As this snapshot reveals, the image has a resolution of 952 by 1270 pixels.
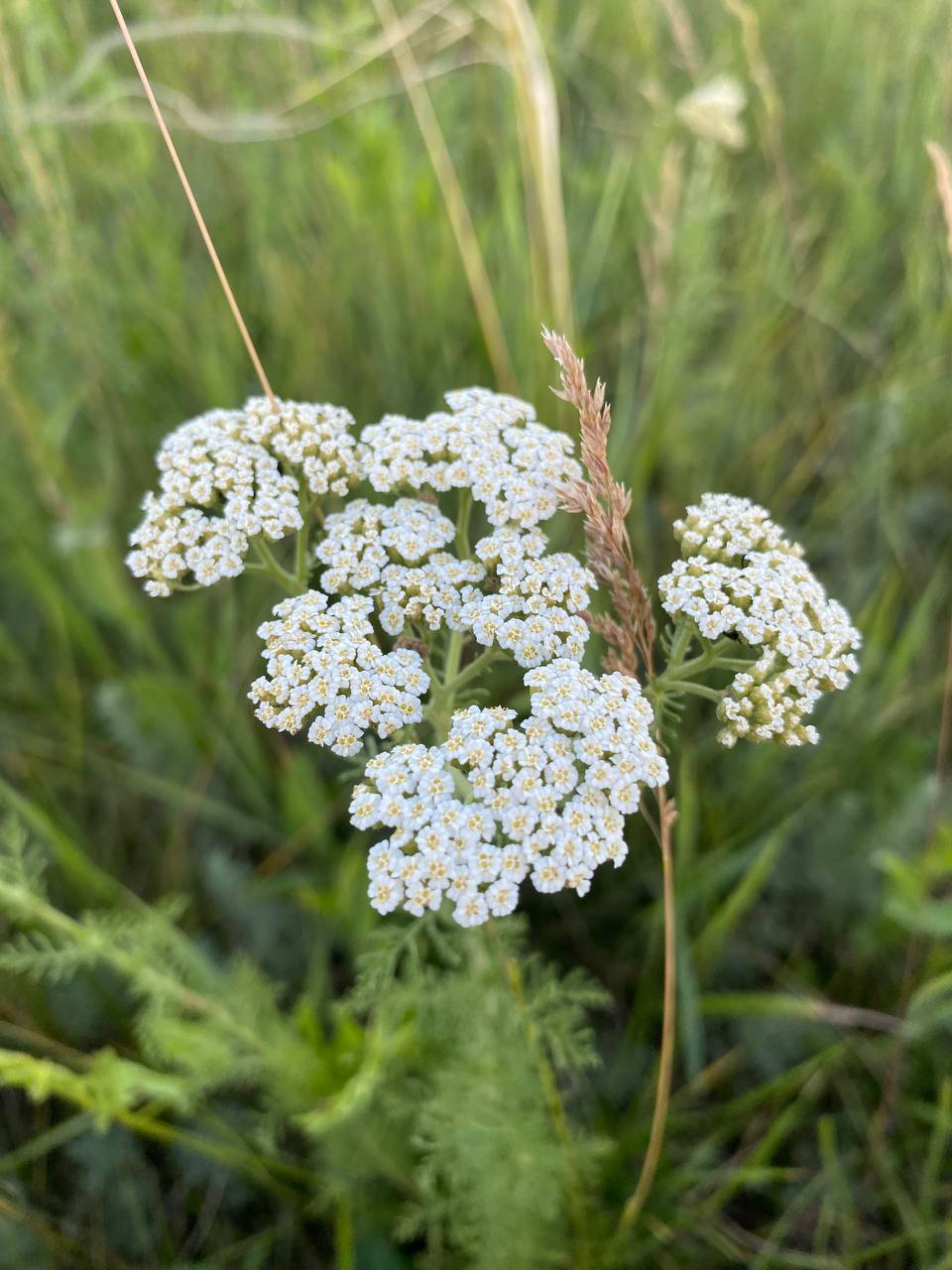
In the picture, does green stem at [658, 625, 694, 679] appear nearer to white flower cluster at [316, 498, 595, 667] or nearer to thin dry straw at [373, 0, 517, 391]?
white flower cluster at [316, 498, 595, 667]

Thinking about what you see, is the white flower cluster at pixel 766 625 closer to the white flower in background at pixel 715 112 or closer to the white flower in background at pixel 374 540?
the white flower in background at pixel 374 540

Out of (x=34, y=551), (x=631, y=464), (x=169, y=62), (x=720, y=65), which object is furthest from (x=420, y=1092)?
(x=720, y=65)

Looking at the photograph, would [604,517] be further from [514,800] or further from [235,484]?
[235,484]

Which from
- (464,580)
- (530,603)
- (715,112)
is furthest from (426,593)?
(715,112)

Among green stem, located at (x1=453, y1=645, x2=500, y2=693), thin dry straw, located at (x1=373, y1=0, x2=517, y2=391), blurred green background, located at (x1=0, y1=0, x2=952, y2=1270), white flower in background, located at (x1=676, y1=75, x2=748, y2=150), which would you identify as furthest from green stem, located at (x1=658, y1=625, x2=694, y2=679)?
white flower in background, located at (x1=676, y1=75, x2=748, y2=150)

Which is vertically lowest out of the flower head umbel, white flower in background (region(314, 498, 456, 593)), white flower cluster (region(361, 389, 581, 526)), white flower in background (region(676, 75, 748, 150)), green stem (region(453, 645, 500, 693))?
green stem (region(453, 645, 500, 693))
